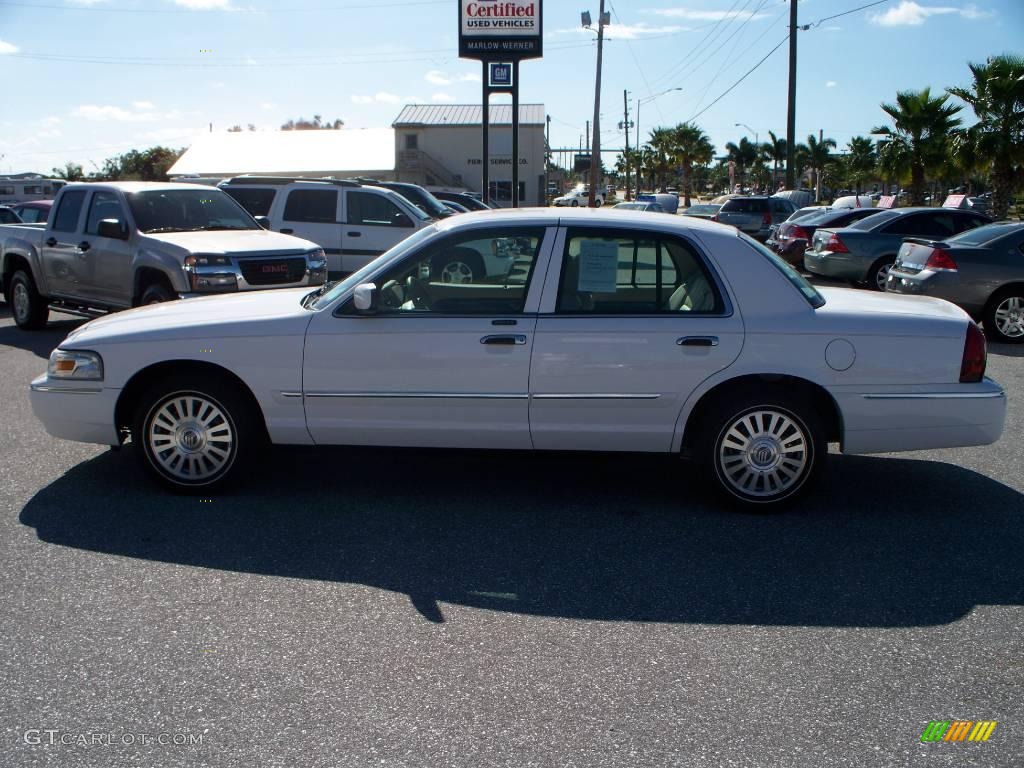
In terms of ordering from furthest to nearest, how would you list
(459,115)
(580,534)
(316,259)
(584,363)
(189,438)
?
(459,115), (316,259), (189,438), (584,363), (580,534)

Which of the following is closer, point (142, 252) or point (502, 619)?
point (502, 619)

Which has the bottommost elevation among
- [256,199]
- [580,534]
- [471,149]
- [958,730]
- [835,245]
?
[958,730]

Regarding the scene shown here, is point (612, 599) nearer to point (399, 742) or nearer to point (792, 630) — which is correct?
point (792, 630)

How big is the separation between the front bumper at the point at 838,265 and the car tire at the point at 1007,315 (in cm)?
407

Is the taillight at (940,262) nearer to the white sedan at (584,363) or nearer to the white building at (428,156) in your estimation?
the white sedan at (584,363)

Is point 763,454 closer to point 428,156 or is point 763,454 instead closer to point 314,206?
point 314,206

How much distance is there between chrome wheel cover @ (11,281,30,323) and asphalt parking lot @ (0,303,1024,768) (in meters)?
6.94

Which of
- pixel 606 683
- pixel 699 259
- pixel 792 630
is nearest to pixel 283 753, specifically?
pixel 606 683

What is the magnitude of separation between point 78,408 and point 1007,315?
34.5 feet

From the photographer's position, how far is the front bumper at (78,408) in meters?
5.79

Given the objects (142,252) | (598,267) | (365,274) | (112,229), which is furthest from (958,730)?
(112,229)

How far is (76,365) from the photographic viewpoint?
582 centimetres

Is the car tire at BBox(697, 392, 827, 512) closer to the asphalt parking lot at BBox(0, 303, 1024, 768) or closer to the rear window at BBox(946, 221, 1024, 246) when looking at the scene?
the asphalt parking lot at BBox(0, 303, 1024, 768)

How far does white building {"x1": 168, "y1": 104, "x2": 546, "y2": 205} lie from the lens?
5881 centimetres
